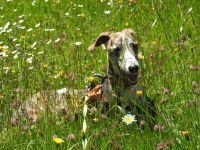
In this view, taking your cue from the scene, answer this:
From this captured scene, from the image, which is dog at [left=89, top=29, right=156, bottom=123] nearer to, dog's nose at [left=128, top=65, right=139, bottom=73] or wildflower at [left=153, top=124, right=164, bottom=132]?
dog's nose at [left=128, top=65, right=139, bottom=73]

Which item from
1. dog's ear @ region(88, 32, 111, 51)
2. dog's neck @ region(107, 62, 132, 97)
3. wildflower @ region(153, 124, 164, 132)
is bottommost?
wildflower @ region(153, 124, 164, 132)

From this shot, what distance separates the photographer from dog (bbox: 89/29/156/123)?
426cm

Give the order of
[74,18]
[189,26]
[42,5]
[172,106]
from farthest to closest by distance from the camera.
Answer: [42,5] → [74,18] → [189,26] → [172,106]

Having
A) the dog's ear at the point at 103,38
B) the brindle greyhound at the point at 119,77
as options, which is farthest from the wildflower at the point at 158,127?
the dog's ear at the point at 103,38

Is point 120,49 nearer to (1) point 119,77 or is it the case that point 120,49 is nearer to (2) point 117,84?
(2) point 117,84

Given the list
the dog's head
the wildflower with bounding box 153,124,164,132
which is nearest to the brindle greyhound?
the dog's head

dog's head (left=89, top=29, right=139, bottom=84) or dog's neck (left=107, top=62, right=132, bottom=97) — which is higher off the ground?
dog's head (left=89, top=29, right=139, bottom=84)

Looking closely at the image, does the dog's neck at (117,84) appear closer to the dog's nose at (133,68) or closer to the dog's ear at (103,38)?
the dog's nose at (133,68)

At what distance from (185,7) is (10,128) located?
178 inches

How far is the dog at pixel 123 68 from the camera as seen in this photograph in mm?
4258

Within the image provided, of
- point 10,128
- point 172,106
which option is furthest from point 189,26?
point 10,128

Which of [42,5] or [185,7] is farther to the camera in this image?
[42,5]

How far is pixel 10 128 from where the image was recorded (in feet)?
11.9

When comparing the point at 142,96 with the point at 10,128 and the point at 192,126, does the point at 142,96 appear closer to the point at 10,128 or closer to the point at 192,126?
the point at 192,126
